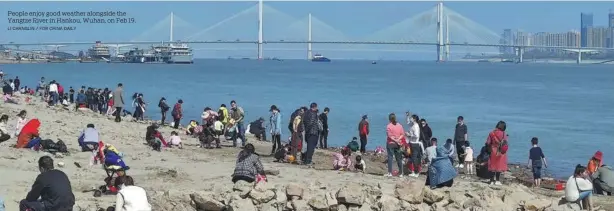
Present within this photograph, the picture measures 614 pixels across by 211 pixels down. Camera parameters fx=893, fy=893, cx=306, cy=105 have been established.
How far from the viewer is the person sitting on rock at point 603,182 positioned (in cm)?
1369

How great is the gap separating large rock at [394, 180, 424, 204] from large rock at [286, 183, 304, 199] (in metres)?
1.09

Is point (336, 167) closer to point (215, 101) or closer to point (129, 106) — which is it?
point (129, 106)

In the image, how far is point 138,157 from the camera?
16078 millimetres

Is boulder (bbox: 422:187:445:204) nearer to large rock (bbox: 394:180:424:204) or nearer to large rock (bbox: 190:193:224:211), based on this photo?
large rock (bbox: 394:180:424:204)

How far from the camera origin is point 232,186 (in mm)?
10680

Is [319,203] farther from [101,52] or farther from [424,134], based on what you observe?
[101,52]

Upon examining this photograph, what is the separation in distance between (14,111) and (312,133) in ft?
36.9

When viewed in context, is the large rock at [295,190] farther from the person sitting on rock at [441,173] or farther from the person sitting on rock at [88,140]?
the person sitting on rock at [88,140]

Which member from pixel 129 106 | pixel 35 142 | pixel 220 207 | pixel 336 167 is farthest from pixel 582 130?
pixel 220 207

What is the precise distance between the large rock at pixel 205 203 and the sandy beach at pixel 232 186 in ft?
Answer: 0.04

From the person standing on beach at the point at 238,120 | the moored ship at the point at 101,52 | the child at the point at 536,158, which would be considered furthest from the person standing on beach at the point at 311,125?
the moored ship at the point at 101,52

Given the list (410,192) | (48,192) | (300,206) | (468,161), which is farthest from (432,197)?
(468,161)

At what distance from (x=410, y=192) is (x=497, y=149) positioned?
3737 millimetres

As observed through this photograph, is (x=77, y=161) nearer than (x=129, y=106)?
Yes
